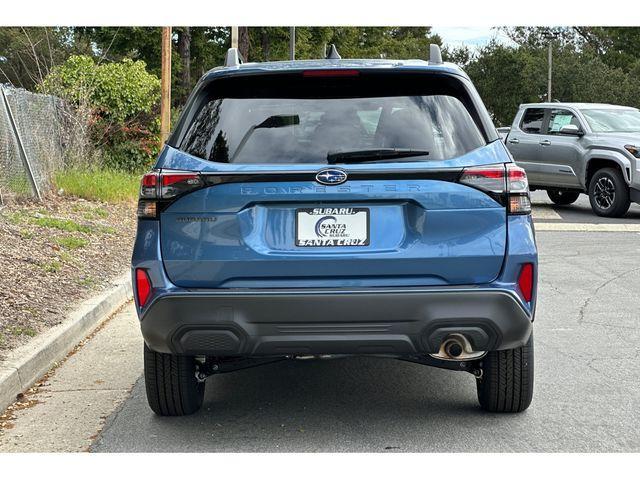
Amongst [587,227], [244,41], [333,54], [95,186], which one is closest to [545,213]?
[587,227]

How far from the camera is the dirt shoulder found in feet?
24.2

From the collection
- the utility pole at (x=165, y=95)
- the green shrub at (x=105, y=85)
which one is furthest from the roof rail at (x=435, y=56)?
the green shrub at (x=105, y=85)

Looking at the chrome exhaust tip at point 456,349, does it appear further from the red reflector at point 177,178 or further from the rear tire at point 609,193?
the rear tire at point 609,193

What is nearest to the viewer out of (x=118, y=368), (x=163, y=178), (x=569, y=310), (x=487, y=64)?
(x=163, y=178)

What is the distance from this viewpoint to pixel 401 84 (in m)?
4.84

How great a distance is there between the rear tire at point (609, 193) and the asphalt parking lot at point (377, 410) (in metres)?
9.10

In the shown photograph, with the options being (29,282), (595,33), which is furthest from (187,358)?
(595,33)

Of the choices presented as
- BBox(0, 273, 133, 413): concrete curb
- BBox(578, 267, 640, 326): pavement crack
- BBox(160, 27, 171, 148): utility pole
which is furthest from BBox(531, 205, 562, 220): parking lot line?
BBox(0, 273, 133, 413): concrete curb

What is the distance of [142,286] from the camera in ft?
15.4

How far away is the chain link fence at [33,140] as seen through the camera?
14.2 metres

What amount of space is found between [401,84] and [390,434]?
1.74m

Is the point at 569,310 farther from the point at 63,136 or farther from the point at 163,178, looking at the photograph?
the point at 63,136

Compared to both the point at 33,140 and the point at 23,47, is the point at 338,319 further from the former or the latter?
the point at 23,47
